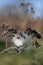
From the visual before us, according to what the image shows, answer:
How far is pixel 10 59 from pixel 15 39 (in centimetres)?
95

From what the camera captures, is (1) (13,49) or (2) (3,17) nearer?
(1) (13,49)

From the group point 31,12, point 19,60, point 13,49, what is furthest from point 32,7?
point 19,60

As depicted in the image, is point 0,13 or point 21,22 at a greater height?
point 0,13

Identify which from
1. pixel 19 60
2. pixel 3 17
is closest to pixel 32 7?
pixel 19 60

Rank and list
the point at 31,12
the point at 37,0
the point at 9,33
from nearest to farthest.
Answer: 1. the point at 9,33
2. the point at 31,12
3. the point at 37,0

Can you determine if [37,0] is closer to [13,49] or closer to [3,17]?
[13,49]

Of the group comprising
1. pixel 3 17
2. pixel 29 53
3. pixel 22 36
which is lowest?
pixel 22 36

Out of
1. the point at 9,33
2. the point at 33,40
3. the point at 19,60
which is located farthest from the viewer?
the point at 19,60

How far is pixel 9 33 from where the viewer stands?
1.73 metres

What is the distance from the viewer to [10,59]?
2.84 meters

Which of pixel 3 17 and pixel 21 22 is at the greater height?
pixel 3 17

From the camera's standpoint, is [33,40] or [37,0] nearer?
[33,40]

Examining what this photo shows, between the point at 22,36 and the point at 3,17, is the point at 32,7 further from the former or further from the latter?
the point at 3,17

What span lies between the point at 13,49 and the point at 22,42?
251 mm
